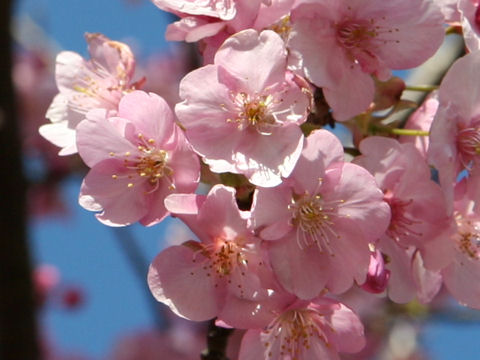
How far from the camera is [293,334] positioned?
1.26 metres

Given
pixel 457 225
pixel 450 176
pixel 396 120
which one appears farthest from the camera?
pixel 396 120

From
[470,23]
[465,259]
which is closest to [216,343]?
[465,259]

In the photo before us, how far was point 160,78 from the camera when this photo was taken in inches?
214

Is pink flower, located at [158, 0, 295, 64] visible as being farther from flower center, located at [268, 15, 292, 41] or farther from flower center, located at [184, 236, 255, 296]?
flower center, located at [184, 236, 255, 296]

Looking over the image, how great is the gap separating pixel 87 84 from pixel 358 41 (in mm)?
502

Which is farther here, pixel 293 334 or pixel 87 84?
pixel 87 84

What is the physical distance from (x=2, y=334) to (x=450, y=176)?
177 centimetres

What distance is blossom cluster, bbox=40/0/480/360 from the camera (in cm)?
117

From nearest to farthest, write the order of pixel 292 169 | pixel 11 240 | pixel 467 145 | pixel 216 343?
pixel 292 169, pixel 467 145, pixel 216 343, pixel 11 240

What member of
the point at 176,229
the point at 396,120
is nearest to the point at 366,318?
the point at 176,229

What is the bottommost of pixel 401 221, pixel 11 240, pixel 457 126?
pixel 11 240

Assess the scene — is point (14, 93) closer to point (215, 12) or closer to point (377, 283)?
point (215, 12)

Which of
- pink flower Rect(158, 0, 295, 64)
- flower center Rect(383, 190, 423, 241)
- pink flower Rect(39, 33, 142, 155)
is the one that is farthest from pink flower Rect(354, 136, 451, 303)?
pink flower Rect(39, 33, 142, 155)

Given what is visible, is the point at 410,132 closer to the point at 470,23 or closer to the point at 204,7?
the point at 470,23
